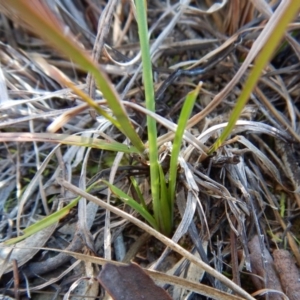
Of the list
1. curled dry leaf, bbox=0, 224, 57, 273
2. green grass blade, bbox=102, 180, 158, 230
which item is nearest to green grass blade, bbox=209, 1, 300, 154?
green grass blade, bbox=102, 180, 158, 230

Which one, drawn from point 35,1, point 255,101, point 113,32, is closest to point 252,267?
point 255,101

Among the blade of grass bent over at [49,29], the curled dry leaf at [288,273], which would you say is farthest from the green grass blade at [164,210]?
the blade of grass bent over at [49,29]

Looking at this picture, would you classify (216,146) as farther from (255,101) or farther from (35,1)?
(35,1)

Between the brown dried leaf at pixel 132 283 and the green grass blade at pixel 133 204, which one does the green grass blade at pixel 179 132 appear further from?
the brown dried leaf at pixel 132 283

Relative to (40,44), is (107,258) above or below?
below

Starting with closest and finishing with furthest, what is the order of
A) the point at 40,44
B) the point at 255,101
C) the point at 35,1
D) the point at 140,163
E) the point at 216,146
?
the point at 35,1 < the point at 216,146 < the point at 140,163 < the point at 255,101 < the point at 40,44

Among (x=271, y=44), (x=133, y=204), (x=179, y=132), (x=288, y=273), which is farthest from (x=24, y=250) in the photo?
(x=271, y=44)

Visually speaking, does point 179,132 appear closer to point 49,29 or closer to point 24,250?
point 49,29
